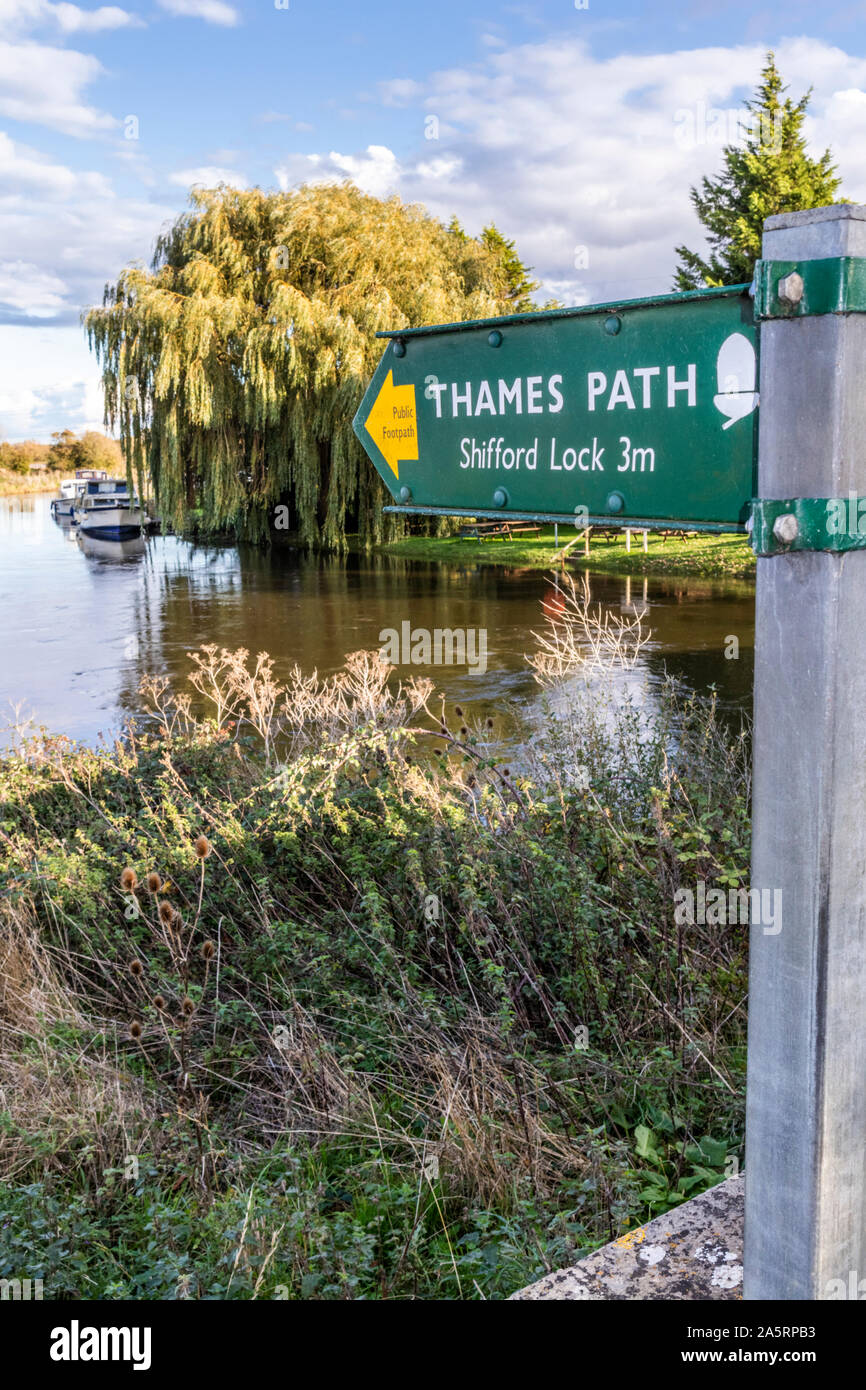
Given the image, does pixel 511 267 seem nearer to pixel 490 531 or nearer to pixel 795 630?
pixel 490 531

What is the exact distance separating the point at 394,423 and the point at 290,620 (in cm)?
1631

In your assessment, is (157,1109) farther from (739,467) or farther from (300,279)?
(300,279)

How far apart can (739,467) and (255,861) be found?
4305 mm

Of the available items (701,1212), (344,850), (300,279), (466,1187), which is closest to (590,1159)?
→ (466,1187)

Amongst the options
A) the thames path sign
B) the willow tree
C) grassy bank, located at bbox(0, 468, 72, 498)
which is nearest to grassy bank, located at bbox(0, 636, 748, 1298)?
the thames path sign

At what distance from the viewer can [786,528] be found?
1.42 metres

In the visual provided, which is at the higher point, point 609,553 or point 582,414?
point 609,553

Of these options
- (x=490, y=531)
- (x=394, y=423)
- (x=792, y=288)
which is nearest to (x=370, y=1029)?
(x=394, y=423)

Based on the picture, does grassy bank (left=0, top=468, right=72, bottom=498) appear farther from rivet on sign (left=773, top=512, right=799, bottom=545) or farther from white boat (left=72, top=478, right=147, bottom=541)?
rivet on sign (left=773, top=512, right=799, bottom=545)

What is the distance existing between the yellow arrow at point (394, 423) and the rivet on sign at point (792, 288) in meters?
1.05

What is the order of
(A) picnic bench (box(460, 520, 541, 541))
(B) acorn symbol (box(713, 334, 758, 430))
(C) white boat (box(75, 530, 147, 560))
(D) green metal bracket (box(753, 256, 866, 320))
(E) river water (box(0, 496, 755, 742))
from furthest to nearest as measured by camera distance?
1. (C) white boat (box(75, 530, 147, 560))
2. (A) picnic bench (box(460, 520, 541, 541))
3. (E) river water (box(0, 496, 755, 742))
4. (B) acorn symbol (box(713, 334, 758, 430))
5. (D) green metal bracket (box(753, 256, 866, 320))

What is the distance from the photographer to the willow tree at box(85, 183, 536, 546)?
23.9 meters

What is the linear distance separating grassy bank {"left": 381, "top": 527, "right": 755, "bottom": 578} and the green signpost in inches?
820

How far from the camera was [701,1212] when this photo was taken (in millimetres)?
2504
